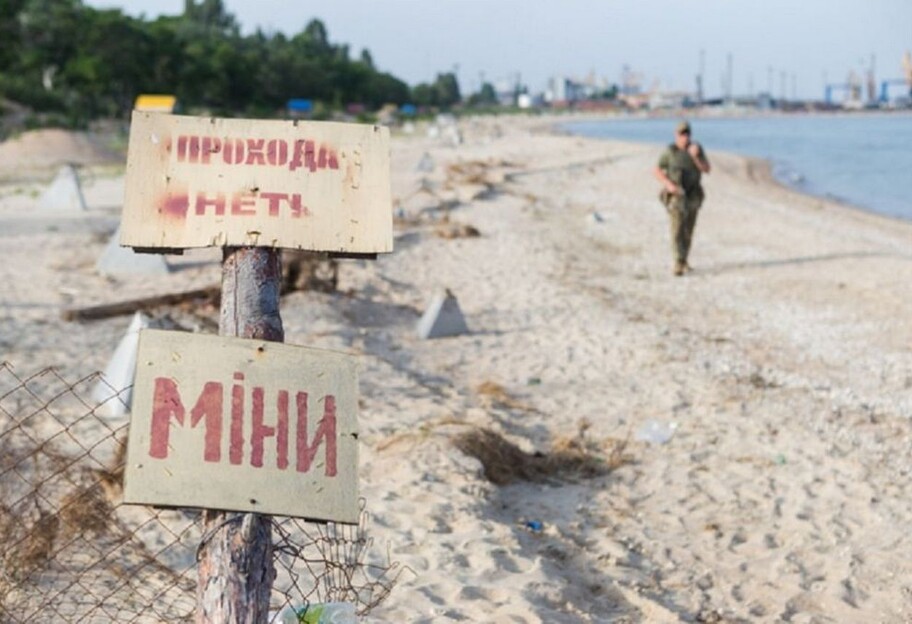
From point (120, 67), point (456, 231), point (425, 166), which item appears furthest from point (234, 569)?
point (120, 67)

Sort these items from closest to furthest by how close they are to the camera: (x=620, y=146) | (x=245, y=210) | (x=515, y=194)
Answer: (x=245, y=210) < (x=515, y=194) < (x=620, y=146)

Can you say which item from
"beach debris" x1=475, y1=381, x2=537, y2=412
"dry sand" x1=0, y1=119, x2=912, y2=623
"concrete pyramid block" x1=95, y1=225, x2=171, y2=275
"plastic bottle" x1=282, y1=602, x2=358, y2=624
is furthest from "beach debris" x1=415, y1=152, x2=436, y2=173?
"plastic bottle" x1=282, y1=602, x2=358, y2=624

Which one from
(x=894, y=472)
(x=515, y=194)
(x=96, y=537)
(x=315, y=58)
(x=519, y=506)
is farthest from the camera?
(x=315, y=58)

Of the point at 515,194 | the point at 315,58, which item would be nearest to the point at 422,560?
the point at 515,194

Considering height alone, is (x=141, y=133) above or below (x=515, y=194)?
above

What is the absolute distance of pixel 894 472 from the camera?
6484mm

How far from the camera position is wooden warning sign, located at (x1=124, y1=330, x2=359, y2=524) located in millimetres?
→ 2701

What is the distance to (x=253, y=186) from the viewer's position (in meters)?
Answer: 3.09

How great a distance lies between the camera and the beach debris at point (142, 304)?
923 cm

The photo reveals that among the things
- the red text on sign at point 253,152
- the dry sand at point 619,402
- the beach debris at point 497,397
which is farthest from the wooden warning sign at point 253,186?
the beach debris at point 497,397

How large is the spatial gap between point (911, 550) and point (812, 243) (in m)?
11.3

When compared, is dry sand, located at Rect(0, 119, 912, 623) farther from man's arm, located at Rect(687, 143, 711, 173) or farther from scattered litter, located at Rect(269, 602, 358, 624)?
man's arm, located at Rect(687, 143, 711, 173)

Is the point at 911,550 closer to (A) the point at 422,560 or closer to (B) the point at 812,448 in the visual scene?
(B) the point at 812,448

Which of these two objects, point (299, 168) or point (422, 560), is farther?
point (422, 560)
